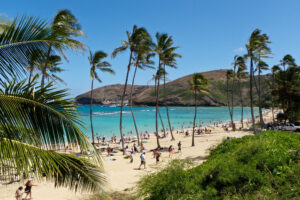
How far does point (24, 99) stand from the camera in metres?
2.38

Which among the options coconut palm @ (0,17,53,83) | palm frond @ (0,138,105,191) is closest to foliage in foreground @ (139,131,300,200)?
palm frond @ (0,138,105,191)

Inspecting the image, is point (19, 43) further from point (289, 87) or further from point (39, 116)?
point (289, 87)

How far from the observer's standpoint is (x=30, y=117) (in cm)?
246

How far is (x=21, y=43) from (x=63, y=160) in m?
1.73

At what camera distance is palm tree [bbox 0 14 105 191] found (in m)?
2.27

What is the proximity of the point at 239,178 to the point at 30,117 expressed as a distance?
516 cm

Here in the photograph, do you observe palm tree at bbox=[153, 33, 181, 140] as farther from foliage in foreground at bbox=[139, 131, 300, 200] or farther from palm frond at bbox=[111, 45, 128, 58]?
foliage in foreground at bbox=[139, 131, 300, 200]

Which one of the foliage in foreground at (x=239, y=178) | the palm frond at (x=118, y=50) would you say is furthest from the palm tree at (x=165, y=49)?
the foliage in foreground at (x=239, y=178)

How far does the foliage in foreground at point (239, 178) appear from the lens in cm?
434

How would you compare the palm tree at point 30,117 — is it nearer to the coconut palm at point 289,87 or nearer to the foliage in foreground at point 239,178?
the foliage in foreground at point 239,178

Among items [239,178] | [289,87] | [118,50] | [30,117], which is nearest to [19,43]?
[30,117]

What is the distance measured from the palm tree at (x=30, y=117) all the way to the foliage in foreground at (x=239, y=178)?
3.48m

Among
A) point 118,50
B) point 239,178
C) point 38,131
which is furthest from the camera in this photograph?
point 118,50

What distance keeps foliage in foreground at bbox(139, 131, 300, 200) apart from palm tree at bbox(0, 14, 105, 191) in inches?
137
